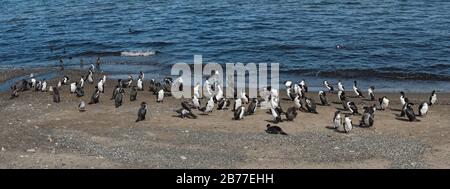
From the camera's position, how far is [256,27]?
54.5 meters

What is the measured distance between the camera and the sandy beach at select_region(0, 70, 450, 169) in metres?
22.4

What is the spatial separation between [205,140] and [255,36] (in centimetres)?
2686

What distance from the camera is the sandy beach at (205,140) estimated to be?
22359 mm

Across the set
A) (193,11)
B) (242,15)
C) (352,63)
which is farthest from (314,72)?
(193,11)

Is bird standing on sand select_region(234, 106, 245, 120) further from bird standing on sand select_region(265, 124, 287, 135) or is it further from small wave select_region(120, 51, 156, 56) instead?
small wave select_region(120, 51, 156, 56)

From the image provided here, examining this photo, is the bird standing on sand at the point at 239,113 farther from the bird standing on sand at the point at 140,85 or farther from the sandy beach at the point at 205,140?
the bird standing on sand at the point at 140,85

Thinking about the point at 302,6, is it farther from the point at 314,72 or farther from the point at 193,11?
the point at 314,72

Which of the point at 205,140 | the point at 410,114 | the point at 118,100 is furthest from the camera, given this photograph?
the point at 118,100

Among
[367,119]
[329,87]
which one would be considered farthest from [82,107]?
[329,87]

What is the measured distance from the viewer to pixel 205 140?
25062 millimetres

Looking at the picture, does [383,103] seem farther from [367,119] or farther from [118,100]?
[118,100]

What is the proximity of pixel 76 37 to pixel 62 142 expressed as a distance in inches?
1232

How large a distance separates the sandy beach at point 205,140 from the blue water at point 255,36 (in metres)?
10.4

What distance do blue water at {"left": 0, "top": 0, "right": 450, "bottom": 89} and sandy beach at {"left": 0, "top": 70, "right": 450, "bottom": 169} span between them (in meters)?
10.4
